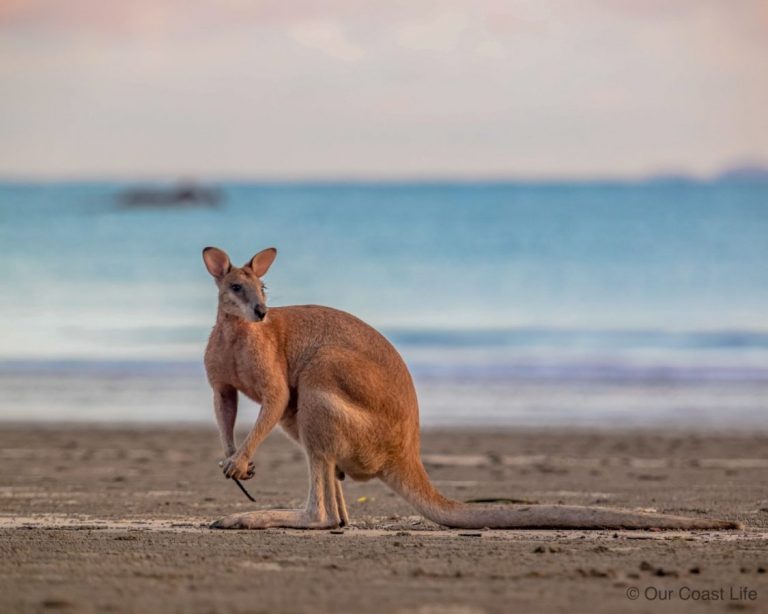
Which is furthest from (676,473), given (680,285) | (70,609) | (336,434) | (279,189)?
(279,189)

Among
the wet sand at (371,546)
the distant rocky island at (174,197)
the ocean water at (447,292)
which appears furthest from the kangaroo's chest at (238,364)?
the distant rocky island at (174,197)

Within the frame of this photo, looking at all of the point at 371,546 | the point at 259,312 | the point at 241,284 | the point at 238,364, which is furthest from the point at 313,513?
the point at 241,284

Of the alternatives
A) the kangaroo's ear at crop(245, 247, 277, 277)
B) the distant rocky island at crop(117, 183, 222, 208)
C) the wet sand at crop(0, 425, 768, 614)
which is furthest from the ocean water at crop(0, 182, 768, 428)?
the kangaroo's ear at crop(245, 247, 277, 277)

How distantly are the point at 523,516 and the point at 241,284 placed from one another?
1684 mm

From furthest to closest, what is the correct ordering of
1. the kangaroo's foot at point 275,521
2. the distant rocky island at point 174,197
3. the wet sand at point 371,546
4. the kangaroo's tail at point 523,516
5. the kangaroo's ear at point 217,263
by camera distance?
1. the distant rocky island at point 174,197
2. the kangaroo's ear at point 217,263
3. the kangaroo's foot at point 275,521
4. the kangaroo's tail at point 523,516
5. the wet sand at point 371,546

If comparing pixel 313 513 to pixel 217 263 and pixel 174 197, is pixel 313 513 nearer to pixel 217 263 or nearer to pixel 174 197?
pixel 217 263

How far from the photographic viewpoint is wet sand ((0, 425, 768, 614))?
4629 millimetres

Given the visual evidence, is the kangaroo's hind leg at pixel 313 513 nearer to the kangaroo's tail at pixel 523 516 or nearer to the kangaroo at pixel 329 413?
the kangaroo at pixel 329 413

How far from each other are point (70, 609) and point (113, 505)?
9.60ft

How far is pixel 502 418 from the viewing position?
1305 centimetres

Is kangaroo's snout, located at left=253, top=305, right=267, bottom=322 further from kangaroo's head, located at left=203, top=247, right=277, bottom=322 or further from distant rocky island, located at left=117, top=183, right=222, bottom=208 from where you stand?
distant rocky island, located at left=117, top=183, right=222, bottom=208

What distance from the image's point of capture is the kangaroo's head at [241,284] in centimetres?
651

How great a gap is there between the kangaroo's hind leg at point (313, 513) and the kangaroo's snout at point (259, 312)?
2.21 feet

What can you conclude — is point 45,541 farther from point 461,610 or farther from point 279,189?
point 279,189
